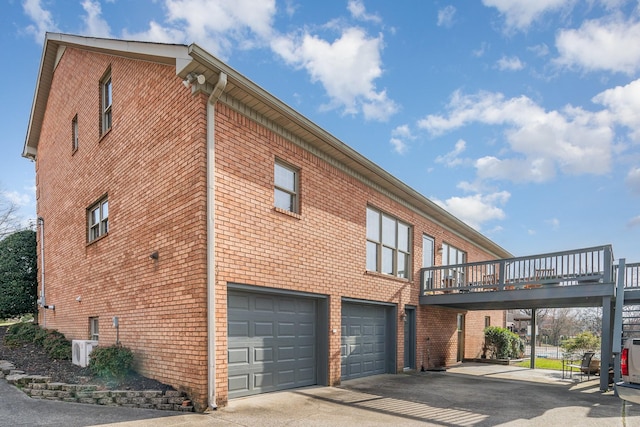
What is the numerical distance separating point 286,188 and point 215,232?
2481mm

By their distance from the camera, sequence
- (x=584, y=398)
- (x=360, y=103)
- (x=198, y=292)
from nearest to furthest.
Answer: (x=198, y=292) < (x=584, y=398) < (x=360, y=103)

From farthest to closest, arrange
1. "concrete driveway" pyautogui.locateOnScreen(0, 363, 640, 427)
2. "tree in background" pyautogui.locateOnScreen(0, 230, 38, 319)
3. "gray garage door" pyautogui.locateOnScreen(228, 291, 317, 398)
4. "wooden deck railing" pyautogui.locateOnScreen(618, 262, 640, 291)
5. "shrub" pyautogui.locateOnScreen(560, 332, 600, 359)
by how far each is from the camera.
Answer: "shrub" pyautogui.locateOnScreen(560, 332, 600, 359) → "tree in background" pyautogui.locateOnScreen(0, 230, 38, 319) → "wooden deck railing" pyautogui.locateOnScreen(618, 262, 640, 291) → "gray garage door" pyautogui.locateOnScreen(228, 291, 317, 398) → "concrete driveway" pyautogui.locateOnScreen(0, 363, 640, 427)

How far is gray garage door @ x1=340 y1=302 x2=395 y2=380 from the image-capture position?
11016 mm

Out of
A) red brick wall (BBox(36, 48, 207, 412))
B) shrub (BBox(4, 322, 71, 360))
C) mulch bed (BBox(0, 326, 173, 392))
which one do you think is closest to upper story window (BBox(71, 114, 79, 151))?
red brick wall (BBox(36, 48, 207, 412))

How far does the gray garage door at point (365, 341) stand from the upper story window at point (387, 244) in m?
1.29

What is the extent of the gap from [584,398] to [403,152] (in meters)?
9.67

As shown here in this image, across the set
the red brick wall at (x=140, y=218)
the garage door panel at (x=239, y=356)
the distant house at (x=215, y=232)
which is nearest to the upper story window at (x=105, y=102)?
the distant house at (x=215, y=232)

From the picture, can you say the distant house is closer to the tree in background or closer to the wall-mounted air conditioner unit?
the wall-mounted air conditioner unit

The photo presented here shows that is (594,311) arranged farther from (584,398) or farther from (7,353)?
(7,353)

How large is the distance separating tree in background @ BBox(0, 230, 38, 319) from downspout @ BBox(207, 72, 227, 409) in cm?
1369

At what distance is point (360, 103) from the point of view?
1352 cm

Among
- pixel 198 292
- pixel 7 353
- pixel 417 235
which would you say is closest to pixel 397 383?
pixel 417 235

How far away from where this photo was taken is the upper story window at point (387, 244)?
1240 cm

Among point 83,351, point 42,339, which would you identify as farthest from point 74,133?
point 83,351
